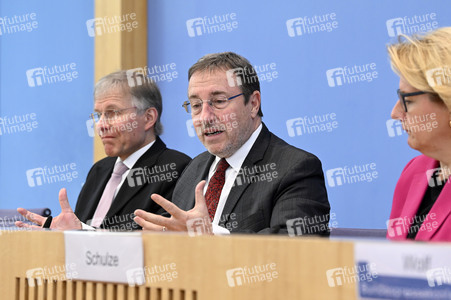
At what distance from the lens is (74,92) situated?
4.07 metres

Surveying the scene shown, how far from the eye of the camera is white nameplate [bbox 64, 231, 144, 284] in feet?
3.65

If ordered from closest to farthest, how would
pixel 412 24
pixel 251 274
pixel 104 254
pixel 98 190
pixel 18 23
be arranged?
pixel 251 274, pixel 104 254, pixel 412 24, pixel 98 190, pixel 18 23

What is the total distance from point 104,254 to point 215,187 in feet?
3.51

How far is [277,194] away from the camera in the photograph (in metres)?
1.99

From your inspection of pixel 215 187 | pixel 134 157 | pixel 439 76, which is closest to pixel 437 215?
pixel 439 76

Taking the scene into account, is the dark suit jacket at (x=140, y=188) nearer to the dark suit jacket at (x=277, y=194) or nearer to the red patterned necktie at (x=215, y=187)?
the red patterned necktie at (x=215, y=187)

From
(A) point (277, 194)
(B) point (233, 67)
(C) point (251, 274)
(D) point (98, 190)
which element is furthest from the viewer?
(D) point (98, 190)

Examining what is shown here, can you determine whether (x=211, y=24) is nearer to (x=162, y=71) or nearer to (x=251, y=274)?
(x=162, y=71)

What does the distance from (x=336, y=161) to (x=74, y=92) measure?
78.4 inches

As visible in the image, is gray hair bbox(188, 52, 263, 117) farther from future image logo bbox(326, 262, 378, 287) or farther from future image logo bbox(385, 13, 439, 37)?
future image logo bbox(326, 262, 378, 287)

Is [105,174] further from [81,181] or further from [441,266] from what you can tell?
[441,266]

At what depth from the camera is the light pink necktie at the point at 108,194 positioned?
274 cm

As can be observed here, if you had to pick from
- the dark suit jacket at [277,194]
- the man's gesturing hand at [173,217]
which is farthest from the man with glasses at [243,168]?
the man's gesturing hand at [173,217]

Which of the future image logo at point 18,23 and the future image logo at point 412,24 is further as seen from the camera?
the future image logo at point 18,23
